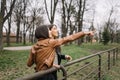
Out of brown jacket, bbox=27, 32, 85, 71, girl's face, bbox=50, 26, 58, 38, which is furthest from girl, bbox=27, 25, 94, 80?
girl's face, bbox=50, 26, 58, 38

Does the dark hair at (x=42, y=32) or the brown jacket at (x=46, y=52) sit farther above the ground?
the dark hair at (x=42, y=32)

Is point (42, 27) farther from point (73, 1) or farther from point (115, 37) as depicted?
point (115, 37)

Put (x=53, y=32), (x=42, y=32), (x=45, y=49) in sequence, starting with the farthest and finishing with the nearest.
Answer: (x=53, y=32) → (x=42, y=32) → (x=45, y=49)

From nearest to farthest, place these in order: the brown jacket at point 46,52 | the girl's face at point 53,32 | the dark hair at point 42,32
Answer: the brown jacket at point 46,52
the dark hair at point 42,32
the girl's face at point 53,32

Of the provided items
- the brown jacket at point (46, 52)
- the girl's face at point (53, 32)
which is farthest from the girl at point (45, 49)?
the girl's face at point (53, 32)

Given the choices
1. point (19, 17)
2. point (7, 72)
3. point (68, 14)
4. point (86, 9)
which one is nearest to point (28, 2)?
point (19, 17)

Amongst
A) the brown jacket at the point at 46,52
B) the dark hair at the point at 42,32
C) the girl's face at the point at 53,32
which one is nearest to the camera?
the brown jacket at the point at 46,52

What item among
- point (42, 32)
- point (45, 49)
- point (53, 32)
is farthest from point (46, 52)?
point (53, 32)

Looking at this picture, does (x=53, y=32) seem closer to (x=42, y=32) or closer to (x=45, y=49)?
(x=42, y=32)

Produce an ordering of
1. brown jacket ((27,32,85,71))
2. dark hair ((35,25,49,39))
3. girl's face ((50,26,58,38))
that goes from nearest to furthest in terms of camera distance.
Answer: brown jacket ((27,32,85,71)) → dark hair ((35,25,49,39)) → girl's face ((50,26,58,38))

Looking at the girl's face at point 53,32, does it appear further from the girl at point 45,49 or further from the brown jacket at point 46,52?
the brown jacket at point 46,52

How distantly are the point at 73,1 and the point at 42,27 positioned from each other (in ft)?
117

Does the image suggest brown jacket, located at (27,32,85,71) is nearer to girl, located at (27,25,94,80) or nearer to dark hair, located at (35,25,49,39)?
girl, located at (27,25,94,80)

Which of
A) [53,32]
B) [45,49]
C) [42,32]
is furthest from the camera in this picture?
[53,32]
